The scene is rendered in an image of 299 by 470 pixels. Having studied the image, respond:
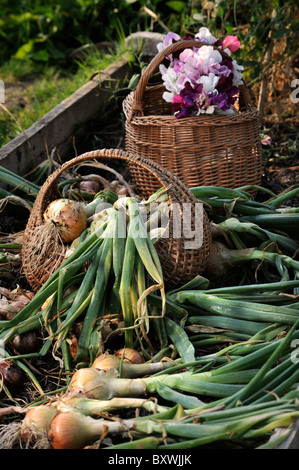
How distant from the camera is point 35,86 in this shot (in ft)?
16.7

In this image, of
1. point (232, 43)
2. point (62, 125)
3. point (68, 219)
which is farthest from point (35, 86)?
point (68, 219)

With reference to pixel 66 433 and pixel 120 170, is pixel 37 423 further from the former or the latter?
pixel 120 170

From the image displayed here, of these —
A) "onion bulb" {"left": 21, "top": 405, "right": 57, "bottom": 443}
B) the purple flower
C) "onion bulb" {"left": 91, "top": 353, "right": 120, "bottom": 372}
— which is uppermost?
the purple flower

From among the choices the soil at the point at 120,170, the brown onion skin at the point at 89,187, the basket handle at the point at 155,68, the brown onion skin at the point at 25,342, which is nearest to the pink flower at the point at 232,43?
the basket handle at the point at 155,68

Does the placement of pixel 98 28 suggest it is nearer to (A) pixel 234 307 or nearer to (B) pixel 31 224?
(B) pixel 31 224

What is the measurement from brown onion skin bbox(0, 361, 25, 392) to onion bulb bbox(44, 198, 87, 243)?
0.49 meters

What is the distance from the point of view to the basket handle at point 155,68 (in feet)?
9.21

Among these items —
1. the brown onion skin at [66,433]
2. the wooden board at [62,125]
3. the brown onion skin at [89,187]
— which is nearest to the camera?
the brown onion skin at [66,433]

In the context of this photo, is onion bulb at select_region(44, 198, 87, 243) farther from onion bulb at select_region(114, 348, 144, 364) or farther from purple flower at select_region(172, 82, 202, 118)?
purple flower at select_region(172, 82, 202, 118)

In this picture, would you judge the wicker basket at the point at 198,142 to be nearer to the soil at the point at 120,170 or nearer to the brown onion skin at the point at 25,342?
the soil at the point at 120,170

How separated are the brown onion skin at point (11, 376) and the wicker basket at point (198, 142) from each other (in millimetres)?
A: 1289

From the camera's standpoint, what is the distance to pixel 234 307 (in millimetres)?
1876

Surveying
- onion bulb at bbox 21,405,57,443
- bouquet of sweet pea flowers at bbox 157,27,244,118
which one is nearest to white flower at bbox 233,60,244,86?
bouquet of sweet pea flowers at bbox 157,27,244,118

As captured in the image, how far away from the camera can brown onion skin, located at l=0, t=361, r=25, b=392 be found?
185 cm
